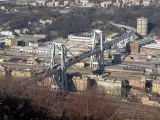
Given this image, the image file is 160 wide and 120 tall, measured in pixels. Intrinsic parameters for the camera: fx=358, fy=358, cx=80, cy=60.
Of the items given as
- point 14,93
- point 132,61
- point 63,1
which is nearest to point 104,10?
point 63,1

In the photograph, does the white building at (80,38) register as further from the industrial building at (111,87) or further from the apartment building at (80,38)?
the industrial building at (111,87)

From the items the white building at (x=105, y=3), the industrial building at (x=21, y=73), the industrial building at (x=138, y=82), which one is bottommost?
the industrial building at (x=138, y=82)

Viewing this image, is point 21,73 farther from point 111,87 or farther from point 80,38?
point 80,38

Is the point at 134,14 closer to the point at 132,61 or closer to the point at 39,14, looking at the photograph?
the point at 39,14

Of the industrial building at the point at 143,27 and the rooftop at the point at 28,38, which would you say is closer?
the rooftop at the point at 28,38

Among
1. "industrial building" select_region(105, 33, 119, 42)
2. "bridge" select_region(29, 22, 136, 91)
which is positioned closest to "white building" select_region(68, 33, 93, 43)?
"industrial building" select_region(105, 33, 119, 42)

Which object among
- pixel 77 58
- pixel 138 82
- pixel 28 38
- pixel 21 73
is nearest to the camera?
pixel 21 73

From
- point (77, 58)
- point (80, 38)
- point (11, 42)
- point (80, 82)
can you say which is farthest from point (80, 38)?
point (80, 82)

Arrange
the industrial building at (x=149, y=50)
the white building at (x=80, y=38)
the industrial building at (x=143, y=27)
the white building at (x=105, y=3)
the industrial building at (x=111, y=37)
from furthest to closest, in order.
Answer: the white building at (x=105, y=3)
the industrial building at (x=143, y=27)
the industrial building at (x=111, y=37)
the white building at (x=80, y=38)
the industrial building at (x=149, y=50)

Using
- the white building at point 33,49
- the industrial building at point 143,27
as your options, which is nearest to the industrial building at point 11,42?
the white building at point 33,49

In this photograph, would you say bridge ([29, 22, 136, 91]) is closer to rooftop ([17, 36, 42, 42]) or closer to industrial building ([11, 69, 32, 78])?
industrial building ([11, 69, 32, 78])
